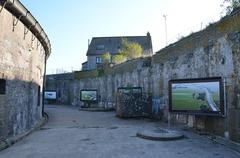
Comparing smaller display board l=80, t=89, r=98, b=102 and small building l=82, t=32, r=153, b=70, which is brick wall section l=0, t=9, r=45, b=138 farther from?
small building l=82, t=32, r=153, b=70

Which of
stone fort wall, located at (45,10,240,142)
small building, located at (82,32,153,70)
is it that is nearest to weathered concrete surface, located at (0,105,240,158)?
stone fort wall, located at (45,10,240,142)

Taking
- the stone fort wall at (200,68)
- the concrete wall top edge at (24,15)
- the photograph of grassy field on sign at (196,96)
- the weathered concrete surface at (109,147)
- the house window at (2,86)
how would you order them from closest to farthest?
the weathered concrete surface at (109,147)
the concrete wall top edge at (24,15)
the house window at (2,86)
the stone fort wall at (200,68)
the photograph of grassy field on sign at (196,96)

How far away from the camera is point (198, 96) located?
11391mm

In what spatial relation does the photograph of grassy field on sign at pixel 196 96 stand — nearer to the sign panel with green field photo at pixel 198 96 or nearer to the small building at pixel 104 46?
the sign panel with green field photo at pixel 198 96

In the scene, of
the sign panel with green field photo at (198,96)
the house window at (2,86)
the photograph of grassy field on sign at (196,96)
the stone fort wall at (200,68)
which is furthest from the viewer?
the photograph of grassy field on sign at (196,96)

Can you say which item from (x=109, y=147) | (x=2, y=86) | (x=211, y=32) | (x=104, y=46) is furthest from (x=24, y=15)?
(x=104, y=46)

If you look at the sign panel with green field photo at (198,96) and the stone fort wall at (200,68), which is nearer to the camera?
the stone fort wall at (200,68)

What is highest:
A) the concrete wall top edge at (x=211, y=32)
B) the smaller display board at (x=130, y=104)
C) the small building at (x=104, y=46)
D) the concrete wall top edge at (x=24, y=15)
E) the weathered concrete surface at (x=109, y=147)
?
the small building at (x=104, y=46)

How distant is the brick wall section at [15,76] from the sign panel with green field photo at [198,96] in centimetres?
598

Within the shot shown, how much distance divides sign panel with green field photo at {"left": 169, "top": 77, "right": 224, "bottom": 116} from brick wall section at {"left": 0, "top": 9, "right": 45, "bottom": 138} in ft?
19.6

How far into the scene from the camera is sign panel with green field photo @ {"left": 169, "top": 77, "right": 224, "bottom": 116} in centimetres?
1050

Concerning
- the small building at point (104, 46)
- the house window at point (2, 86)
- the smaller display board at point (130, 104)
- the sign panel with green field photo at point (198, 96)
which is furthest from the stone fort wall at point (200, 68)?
the small building at point (104, 46)

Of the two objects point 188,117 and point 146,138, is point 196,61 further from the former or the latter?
point 146,138

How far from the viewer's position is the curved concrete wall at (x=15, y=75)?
891 centimetres
